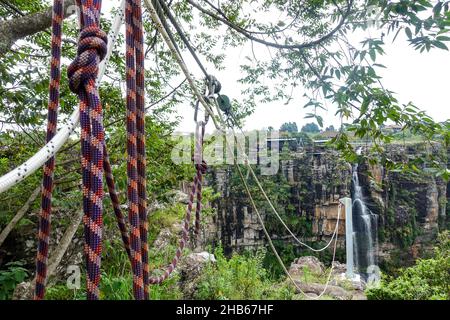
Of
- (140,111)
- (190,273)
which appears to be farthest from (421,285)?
(140,111)

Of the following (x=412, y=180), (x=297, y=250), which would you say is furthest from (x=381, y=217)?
(x=297, y=250)

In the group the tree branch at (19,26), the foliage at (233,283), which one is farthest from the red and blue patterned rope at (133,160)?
the foliage at (233,283)

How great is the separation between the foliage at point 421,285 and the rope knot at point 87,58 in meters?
4.30

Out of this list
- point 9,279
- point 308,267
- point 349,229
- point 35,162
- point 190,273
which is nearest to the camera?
point 35,162

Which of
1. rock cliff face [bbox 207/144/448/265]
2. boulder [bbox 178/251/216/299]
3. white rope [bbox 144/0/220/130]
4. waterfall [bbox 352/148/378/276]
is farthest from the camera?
rock cliff face [bbox 207/144/448/265]

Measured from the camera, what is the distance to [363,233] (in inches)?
608

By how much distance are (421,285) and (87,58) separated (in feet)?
17.2

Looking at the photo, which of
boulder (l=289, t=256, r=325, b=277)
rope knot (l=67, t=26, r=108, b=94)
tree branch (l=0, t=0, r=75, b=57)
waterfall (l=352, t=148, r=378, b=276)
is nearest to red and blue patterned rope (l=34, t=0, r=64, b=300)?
rope knot (l=67, t=26, r=108, b=94)

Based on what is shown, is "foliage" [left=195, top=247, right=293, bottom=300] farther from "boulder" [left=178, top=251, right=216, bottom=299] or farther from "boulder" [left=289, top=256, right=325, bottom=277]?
"boulder" [left=289, top=256, right=325, bottom=277]

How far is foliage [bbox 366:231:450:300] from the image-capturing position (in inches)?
170

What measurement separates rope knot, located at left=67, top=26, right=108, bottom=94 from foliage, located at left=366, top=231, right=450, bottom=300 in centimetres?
430

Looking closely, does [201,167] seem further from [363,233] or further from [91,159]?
[363,233]

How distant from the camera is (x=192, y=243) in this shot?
4.63m

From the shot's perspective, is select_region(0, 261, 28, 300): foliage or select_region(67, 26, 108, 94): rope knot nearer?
select_region(67, 26, 108, 94): rope knot
